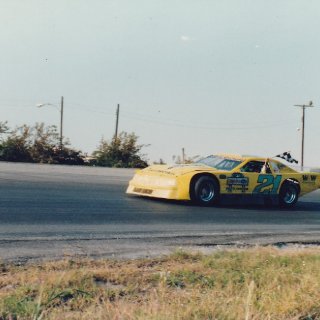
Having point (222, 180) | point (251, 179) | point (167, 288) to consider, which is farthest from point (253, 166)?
point (167, 288)

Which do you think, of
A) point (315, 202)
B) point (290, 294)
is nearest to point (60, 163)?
point (315, 202)

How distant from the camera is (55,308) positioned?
4.95 meters

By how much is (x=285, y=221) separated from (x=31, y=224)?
556cm

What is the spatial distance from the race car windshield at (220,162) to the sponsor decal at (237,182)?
25 centimetres

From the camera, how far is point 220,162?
1496 cm

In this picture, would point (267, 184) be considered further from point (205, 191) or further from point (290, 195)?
point (205, 191)

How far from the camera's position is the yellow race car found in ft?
45.3

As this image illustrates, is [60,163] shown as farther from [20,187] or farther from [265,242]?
[265,242]

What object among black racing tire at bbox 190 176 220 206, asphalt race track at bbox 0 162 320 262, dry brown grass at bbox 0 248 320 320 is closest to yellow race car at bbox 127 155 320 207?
black racing tire at bbox 190 176 220 206

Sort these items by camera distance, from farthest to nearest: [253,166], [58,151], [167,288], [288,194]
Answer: [58,151]
[288,194]
[253,166]
[167,288]

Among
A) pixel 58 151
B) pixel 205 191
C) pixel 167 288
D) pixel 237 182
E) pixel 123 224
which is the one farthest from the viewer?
pixel 58 151

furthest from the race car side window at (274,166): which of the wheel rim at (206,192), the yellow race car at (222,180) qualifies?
the wheel rim at (206,192)

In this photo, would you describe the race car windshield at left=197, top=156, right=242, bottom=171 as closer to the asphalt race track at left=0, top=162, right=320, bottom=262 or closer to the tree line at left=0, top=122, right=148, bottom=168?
the asphalt race track at left=0, top=162, right=320, bottom=262

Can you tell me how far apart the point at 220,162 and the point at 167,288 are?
9.18m
